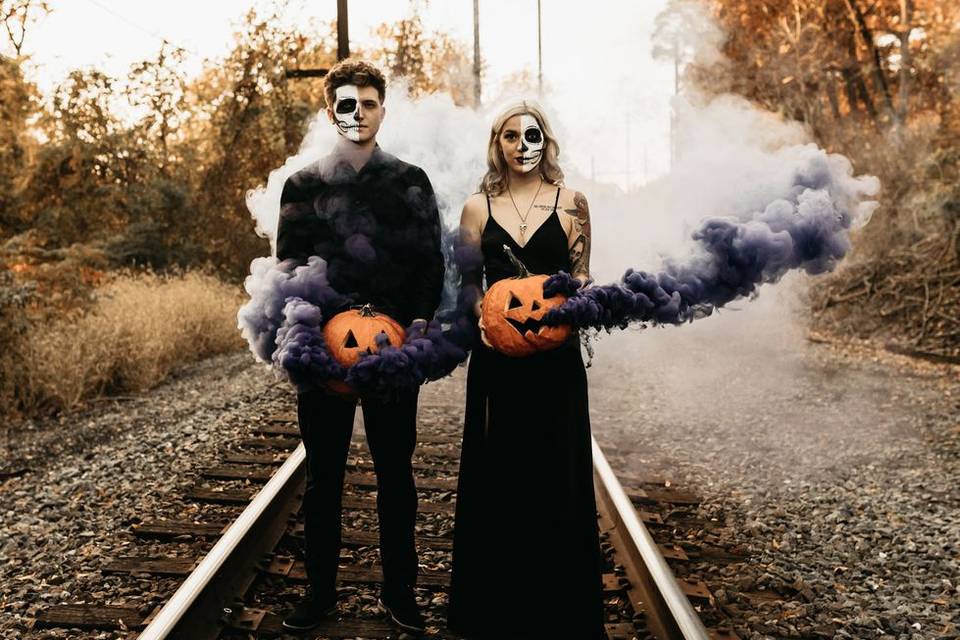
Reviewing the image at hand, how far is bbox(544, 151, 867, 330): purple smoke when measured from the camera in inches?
116

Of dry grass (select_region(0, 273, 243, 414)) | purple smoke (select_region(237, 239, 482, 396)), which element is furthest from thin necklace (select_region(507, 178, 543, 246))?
dry grass (select_region(0, 273, 243, 414))

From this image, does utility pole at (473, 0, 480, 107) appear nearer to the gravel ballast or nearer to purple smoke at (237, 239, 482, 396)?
the gravel ballast

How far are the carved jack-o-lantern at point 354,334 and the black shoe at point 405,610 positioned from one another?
1.02 m

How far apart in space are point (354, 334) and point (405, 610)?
1279 mm

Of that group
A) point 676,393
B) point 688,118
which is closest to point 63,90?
point 676,393

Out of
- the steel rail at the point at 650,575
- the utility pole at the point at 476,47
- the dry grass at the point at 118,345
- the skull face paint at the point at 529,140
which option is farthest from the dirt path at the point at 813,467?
the utility pole at the point at 476,47

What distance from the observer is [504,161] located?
3.31 metres

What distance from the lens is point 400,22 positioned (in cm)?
1831

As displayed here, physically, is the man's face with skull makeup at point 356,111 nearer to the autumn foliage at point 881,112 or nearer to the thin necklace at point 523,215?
the thin necklace at point 523,215

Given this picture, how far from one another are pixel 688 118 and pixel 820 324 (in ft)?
34.6

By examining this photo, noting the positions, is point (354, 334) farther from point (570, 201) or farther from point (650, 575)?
point (650, 575)

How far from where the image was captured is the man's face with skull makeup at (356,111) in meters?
3.23

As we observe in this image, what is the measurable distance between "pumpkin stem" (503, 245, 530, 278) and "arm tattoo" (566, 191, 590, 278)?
0.21 metres

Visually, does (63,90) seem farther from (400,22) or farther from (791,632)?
(791,632)
